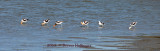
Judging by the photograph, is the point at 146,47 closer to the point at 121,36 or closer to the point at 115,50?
the point at 115,50

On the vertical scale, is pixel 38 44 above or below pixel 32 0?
above

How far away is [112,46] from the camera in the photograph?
16.6 m

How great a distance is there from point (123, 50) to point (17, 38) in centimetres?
659

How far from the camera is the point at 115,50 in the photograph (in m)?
15.4

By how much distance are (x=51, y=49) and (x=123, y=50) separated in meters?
2.78

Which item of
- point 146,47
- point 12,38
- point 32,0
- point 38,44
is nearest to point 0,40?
point 12,38

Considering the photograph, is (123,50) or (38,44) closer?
(123,50)

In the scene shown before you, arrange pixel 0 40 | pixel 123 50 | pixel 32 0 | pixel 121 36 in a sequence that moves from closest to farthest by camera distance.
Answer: pixel 123 50 → pixel 0 40 → pixel 121 36 → pixel 32 0

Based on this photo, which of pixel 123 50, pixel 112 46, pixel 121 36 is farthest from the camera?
pixel 121 36

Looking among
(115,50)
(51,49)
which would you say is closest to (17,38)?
(51,49)

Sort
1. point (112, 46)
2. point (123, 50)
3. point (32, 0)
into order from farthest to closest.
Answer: point (32, 0), point (112, 46), point (123, 50)

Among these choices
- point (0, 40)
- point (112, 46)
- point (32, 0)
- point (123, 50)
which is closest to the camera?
point (123, 50)

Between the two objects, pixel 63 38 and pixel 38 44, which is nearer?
pixel 38 44

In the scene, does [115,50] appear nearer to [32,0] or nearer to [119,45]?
[119,45]
